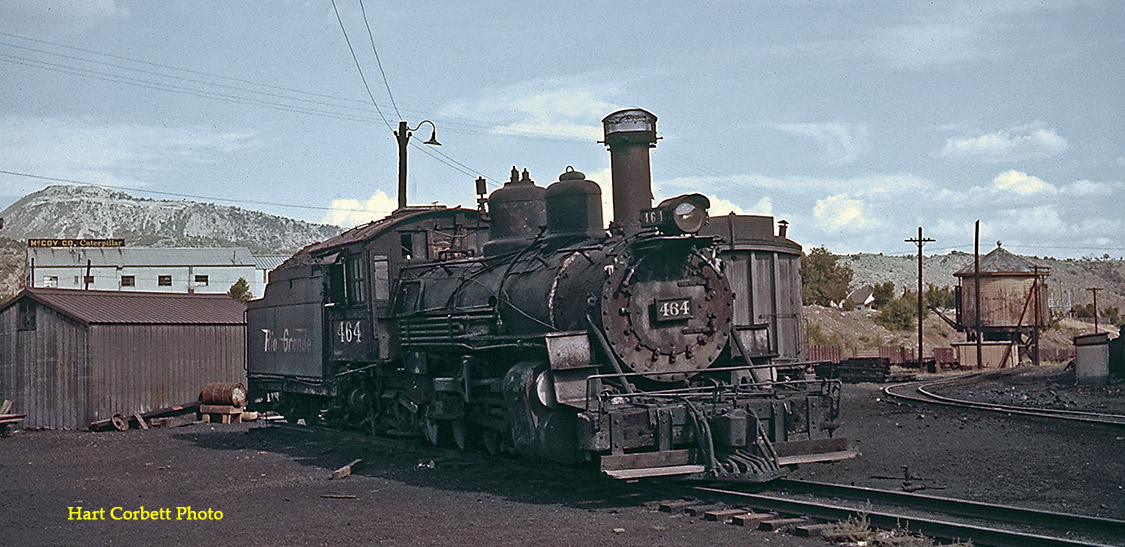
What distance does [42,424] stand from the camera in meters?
23.2

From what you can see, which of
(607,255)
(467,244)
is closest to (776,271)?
(467,244)

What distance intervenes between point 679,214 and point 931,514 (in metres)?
3.84

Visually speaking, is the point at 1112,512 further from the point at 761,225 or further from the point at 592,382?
the point at 761,225

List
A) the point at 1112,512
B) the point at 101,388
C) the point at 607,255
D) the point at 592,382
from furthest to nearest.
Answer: the point at 101,388 → the point at 607,255 → the point at 592,382 → the point at 1112,512

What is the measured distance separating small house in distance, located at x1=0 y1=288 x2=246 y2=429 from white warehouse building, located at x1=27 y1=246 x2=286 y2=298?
49423 millimetres

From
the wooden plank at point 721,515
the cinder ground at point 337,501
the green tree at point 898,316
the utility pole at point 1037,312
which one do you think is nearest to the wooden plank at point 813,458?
the wooden plank at point 721,515

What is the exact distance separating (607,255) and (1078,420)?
1166 centimetres

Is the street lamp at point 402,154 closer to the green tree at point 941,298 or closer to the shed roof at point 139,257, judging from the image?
the shed roof at point 139,257

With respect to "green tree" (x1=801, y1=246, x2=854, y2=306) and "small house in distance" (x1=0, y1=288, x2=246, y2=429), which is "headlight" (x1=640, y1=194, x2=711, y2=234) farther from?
"green tree" (x1=801, y1=246, x2=854, y2=306)

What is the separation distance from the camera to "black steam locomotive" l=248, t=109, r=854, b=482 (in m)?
9.63

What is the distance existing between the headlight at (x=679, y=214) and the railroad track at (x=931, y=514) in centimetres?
271

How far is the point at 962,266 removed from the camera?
12369 cm

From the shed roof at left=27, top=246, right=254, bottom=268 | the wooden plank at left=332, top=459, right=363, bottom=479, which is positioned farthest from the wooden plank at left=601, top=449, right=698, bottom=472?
the shed roof at left=27, top=246, right=254, bottom=268

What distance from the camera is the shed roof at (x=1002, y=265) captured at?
51.8 m
